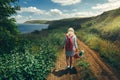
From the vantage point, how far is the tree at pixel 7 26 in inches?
712

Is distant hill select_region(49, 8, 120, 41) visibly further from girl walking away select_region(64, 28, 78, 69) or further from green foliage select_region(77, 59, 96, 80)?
girl walking away select_region(64, 28, 78, 69)

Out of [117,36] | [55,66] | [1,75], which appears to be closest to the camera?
[1,75]

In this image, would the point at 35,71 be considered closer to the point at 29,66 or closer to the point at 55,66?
the point at 29,66

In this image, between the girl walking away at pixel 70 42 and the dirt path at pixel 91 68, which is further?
the girl walking away at pixel 70 42

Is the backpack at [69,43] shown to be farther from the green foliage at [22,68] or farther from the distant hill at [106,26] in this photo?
the distant hill at [106,26]

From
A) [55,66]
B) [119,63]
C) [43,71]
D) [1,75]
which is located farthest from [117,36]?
[1,75]

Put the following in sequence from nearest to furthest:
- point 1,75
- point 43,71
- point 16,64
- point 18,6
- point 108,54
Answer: point 1,75, point 16,64, point 43,71, point 18,6, point 108,54

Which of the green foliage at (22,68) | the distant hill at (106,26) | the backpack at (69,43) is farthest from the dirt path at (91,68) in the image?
the distant hill at (106,26)

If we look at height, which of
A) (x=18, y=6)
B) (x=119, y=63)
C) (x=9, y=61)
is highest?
(x=18, y=6)

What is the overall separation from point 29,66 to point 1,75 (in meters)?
1.60

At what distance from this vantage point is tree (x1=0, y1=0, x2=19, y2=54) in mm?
18078

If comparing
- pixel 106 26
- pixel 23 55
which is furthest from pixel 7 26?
pixel 106 26

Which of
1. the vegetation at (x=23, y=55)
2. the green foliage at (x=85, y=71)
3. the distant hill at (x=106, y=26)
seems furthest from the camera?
the distant hill at (x=106, y=26)

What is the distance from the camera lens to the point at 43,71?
1542 centimetres
